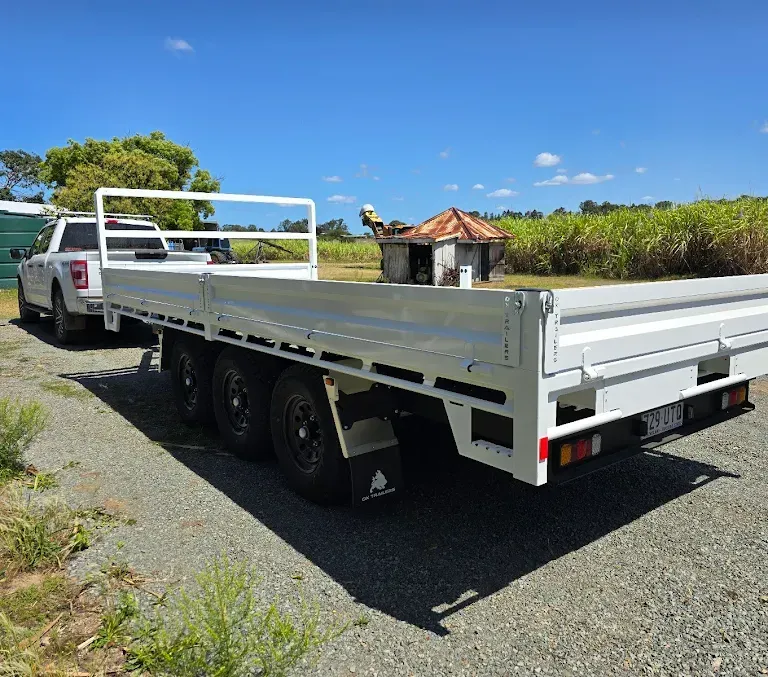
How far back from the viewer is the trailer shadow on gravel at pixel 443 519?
3.38 m

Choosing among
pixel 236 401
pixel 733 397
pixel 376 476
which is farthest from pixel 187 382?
pixel 733 397

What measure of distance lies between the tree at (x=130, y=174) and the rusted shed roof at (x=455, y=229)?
6968mm

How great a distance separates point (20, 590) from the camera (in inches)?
129

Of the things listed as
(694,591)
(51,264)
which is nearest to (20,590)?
(694,591)

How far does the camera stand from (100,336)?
36.4ft

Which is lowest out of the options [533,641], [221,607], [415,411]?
[533,641]

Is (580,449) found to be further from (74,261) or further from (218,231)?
(74,261)

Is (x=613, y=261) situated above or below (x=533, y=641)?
above

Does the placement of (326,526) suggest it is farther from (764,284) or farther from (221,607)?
(764,284)

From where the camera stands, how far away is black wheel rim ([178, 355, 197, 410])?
605 centimetres

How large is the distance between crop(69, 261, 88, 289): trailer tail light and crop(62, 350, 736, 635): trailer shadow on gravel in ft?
16.6

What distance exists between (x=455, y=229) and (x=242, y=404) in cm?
1354

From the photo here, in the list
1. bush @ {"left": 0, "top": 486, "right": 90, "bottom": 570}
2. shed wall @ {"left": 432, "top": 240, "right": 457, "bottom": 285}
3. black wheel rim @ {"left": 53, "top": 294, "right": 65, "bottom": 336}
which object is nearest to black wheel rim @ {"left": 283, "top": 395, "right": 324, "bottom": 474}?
bush @ {"left": 0, "top": 486, "right": 90, "bottom": 570}

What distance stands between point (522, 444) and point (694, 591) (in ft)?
4.28
